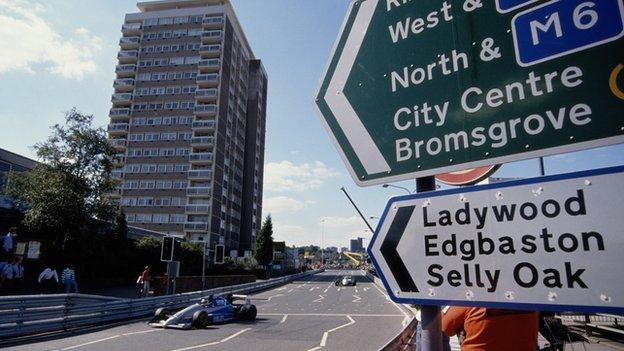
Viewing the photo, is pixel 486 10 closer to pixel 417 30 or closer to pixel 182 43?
pixel 417 30

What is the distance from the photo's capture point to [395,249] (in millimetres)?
1530

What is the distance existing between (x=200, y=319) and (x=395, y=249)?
13.8 m

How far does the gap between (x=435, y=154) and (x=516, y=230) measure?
0.41m

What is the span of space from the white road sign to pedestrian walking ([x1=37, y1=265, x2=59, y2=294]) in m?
21.3

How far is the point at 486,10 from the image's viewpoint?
1485 mm

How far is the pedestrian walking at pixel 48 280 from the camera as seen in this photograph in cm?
1797

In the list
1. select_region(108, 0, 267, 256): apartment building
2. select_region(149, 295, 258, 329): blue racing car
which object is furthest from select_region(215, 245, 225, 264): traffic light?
select_region(108, 0, 267, 256): apartment building

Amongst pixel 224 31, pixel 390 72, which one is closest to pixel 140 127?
pixel 224 31

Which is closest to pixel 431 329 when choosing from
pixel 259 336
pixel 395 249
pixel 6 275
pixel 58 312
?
pixel 395 249

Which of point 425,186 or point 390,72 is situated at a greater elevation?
point 390,72

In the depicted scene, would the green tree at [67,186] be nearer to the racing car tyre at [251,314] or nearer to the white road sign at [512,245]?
the racing car tyre at [251,314]

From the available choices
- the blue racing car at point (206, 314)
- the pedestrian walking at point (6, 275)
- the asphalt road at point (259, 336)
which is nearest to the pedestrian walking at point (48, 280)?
the pedestrian walking at point (6, 275)

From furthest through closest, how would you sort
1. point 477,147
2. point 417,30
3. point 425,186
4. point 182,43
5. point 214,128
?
point 182,43
point 214,128
point 417,30
point 425,186
point 477,147

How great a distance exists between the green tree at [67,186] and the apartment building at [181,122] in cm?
3350
